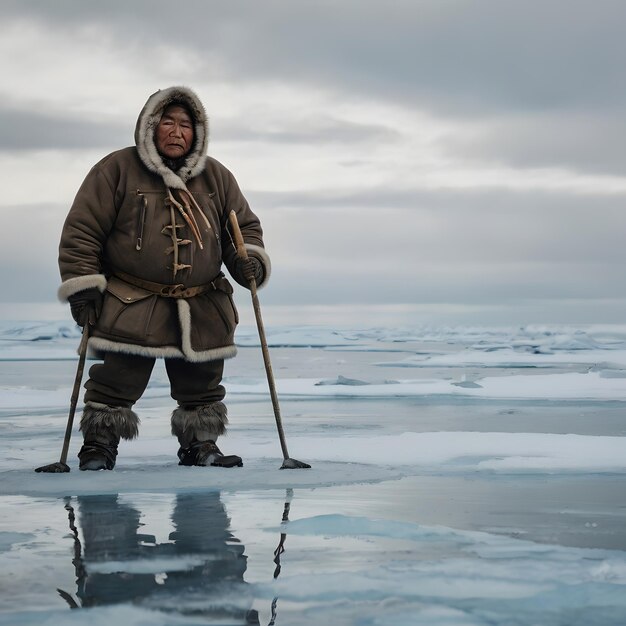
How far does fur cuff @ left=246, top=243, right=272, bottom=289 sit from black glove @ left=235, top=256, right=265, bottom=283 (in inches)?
1.3

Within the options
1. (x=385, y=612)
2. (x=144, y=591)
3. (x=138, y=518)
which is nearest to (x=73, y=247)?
(x=138, y=518)

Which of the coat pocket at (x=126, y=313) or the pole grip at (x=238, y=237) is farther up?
the pole grip at (x=238, y=237)

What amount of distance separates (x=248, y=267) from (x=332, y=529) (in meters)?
2.18

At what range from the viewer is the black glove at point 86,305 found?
5203 millimetres

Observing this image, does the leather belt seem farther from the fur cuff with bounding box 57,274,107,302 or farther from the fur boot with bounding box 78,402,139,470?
the fur boot with bounding box 78,402,139,470

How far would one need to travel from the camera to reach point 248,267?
5.48 metres

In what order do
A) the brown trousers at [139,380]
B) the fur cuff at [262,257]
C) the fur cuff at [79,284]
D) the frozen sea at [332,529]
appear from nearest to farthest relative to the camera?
the frozen sea at [332,529] → the fur cuff at [79,284] → the brown trousers at [139,380] → the fur cuff at [262,257]

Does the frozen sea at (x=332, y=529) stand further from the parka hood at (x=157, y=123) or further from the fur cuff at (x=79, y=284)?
the parka hood at (x=157, y=123)

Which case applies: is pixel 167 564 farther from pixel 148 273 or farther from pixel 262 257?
pixel 262 257

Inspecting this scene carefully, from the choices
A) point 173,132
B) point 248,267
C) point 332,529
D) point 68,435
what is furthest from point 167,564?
point 173,132

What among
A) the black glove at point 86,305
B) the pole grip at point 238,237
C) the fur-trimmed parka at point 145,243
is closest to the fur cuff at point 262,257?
the pole grip at point 238,237

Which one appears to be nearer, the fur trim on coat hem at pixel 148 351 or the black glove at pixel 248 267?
the fur trim on coat hem at pixel 148 351

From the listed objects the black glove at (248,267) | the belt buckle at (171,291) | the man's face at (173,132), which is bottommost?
the belt buckle at (171,291)

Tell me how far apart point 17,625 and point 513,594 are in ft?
3.67
